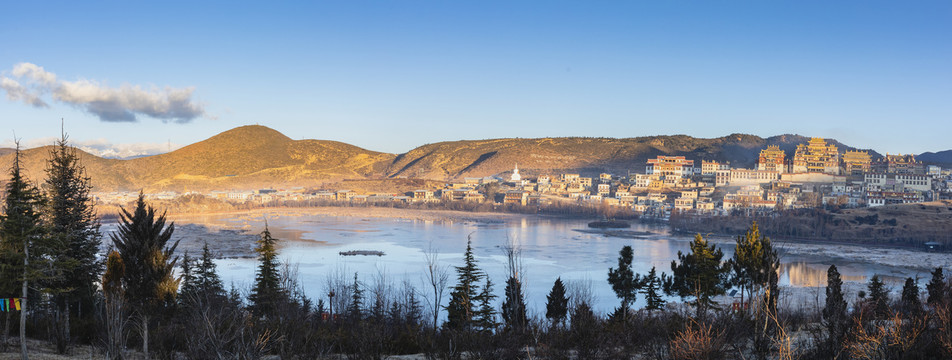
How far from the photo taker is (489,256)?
93.8 feet

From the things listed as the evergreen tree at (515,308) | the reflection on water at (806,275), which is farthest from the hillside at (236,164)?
the evergreen tree at (515,308)

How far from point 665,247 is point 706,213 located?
773 inches

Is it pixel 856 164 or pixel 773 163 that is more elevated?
pixel 773 163

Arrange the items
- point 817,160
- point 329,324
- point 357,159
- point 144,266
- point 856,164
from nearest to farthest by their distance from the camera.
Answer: point 329,324, point 144,266, point 856,164, point 817,160, point 357,159

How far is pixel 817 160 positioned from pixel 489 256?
2230 inches

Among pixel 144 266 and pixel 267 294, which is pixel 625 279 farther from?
pixel 144 266

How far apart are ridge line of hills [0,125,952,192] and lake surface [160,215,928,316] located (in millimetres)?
52795

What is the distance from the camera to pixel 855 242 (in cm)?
3862

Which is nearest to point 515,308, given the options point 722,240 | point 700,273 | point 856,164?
point 700,273

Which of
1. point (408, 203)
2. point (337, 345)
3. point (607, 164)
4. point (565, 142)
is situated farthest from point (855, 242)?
point (565, 142)

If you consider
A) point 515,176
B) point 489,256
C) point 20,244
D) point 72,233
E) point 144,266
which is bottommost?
point 489,256

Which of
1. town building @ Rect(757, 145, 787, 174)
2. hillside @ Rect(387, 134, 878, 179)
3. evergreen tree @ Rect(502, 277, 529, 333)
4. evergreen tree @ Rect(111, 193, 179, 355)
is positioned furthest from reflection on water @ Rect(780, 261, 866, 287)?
hillside @ Rect(387, 134, 878, 179)

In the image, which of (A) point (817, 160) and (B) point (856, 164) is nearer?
(B) point (856, 164)

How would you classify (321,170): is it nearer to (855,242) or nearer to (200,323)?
(855,242)
